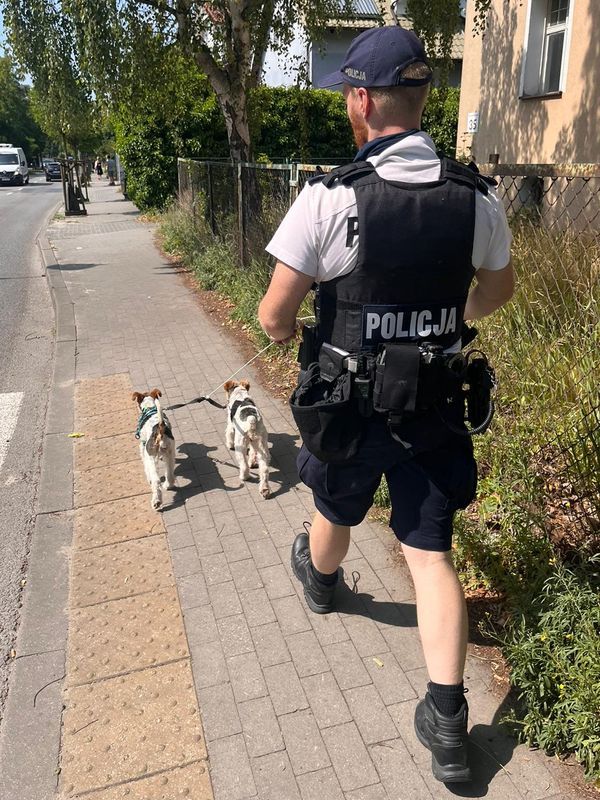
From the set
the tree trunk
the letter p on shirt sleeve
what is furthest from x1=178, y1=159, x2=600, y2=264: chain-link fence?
the letter p on shirt sleeve

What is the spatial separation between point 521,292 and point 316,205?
3128 mm

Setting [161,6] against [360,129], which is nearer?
[360,129]

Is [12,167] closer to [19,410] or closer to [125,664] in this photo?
[19,410]

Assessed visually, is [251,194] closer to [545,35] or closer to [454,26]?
[454,26]

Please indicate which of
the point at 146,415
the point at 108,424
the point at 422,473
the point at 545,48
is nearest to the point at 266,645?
the point at 422,473

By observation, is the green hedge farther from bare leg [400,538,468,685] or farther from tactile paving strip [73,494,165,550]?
bare leg [400,538,468,685]

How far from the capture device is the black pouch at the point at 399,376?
6.81ft

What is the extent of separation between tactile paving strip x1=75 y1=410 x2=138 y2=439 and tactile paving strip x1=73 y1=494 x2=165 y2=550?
1194 mm

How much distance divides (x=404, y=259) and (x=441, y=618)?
48.0 inches

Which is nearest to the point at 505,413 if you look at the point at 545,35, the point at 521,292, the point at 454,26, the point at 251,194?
the point at 521,292

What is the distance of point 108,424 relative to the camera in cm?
554

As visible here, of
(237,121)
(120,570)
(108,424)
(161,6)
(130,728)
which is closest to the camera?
(130,728)

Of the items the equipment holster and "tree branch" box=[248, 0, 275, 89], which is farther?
"tree branch" box=[248, 0, 275, 89]

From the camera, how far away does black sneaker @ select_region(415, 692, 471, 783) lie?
2189 millimetres
